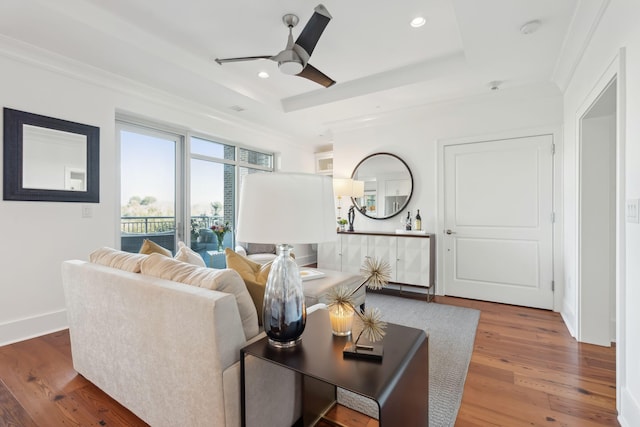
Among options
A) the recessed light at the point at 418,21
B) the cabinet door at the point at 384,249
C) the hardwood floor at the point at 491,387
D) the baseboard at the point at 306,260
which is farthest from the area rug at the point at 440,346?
the recessed light at the point at 418,21

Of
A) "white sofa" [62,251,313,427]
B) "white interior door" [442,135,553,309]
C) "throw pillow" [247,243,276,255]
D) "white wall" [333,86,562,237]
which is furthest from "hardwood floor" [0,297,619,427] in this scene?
"throw pillow" [247,243,276,255]

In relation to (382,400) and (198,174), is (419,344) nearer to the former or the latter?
(382,400)

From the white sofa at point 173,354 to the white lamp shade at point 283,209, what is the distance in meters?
0.34

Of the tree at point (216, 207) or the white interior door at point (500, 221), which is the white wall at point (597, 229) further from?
the tree at point (216, 207)

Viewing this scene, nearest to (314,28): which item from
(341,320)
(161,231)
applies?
(341,320)

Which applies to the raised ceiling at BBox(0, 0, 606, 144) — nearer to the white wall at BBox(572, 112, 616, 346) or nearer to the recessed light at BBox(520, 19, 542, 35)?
the recessed light at BBox(520, 19, 542, 35)

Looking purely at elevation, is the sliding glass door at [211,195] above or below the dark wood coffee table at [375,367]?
above

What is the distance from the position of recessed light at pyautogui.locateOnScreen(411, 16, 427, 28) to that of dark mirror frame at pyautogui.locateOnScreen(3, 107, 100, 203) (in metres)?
3.15

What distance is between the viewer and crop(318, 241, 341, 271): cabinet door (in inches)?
175

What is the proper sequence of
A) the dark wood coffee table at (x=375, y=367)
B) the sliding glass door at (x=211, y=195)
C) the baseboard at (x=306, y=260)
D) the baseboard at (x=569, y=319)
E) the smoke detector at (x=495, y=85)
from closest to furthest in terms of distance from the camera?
the dark wood coffee table at (x=375, y=367) → the baseboard at (x=569, y=319) → the smoke detector at (x=495, y=85) → the sliding glass door at (x=211, y=195) → the baseboard at (x=306, y=260)

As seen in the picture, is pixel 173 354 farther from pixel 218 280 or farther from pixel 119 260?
pixel 119 260

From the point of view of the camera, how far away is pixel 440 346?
2457mm

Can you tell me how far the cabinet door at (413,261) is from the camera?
3.76 metres

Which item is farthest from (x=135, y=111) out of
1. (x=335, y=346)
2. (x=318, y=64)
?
(x=335, y=346)
